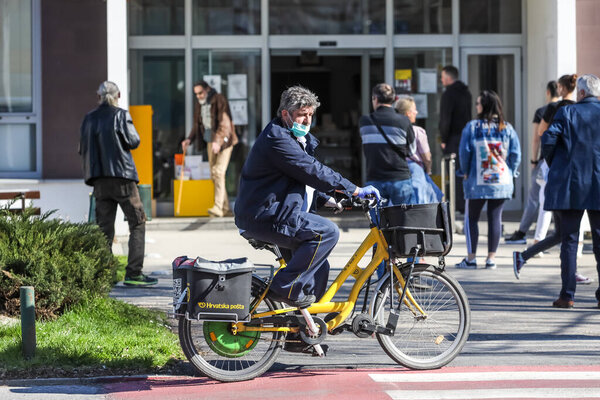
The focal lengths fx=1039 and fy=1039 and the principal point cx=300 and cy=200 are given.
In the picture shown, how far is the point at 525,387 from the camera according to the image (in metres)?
6.21

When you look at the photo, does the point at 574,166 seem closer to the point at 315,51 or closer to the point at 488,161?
the point at 488,161

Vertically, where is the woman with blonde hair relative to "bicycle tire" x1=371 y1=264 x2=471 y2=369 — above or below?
above

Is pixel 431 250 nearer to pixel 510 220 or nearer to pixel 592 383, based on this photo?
pixel 592 383

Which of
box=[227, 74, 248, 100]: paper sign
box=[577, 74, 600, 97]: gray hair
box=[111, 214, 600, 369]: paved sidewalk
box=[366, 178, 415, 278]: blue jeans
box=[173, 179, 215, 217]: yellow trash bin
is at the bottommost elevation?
box=[111, 214, 600, 369]: paved sidewalk

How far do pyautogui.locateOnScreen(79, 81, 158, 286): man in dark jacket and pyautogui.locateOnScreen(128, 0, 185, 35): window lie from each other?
6926mm

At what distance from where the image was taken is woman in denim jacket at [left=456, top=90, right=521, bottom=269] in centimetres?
1065

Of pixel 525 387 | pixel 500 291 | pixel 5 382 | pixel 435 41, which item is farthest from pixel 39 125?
pixel 525 387

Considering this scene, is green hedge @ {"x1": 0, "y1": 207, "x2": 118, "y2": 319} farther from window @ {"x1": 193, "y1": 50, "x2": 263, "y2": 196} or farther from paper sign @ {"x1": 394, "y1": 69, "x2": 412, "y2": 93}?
paper sign @ {"x1": 394, "y1": 69, "x2": 412, "y2": 93}

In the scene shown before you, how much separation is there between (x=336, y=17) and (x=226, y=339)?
444 inches

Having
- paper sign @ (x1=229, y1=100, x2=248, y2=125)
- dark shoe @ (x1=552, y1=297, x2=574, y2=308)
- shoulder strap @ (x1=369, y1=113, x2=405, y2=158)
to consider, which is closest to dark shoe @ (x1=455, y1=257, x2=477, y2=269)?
dark shoe @ (x1=552, y1=297, x2=574, y2=308)

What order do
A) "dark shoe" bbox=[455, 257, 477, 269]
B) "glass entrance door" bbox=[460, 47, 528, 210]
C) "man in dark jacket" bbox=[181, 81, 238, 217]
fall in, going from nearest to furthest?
1. "dark shoe" bbox=[455, 257, 477, 269]
2. "man in dark jacket" bbox=[181, 81, 238, 217]
3. "glass entrance door" bbox=[460, 47, 528, 210]

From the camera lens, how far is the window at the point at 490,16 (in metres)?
16.8

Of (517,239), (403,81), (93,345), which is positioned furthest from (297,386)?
(403,81)

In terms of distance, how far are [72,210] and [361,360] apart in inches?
313
